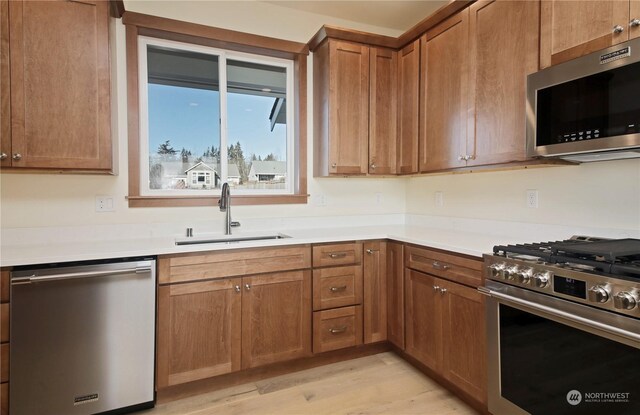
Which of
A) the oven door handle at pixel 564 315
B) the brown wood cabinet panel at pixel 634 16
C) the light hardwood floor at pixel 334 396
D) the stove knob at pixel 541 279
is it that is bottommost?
the light hardwood floor at pixel 334 396

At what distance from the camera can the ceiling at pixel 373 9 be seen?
2789 mm

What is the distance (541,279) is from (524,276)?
7 centimetres

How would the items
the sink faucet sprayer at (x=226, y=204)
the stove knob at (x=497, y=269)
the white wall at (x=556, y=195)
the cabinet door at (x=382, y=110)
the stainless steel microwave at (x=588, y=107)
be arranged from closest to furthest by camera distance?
the stainless steel microwave at (x=588, y=107)
the stove knob at (x=497, y=269)
the white wall at (x=556, y=195)
the sink faucet sprayer at (x=226, y=204)
the cabinet door at (x=382, y=110)

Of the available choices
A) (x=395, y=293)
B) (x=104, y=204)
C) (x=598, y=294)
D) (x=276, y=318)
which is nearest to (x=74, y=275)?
(x=104, y=204)

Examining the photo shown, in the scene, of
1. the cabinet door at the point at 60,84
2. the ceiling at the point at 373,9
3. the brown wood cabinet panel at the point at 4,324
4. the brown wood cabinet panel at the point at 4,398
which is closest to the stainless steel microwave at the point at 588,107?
the ceiling at the point at 373,9

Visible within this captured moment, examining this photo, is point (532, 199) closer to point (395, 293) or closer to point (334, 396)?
point (395, 293)

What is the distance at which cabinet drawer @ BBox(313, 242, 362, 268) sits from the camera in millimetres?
2342

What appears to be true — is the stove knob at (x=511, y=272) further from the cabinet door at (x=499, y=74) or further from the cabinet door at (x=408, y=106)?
the cabinet door at (x=408, y=106)

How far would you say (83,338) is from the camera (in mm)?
1748

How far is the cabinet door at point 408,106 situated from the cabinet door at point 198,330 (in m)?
1.61

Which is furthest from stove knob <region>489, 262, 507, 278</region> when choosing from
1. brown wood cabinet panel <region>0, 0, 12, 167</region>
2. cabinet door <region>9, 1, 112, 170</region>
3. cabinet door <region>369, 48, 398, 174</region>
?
brown wood cabinet panel <region>0, 0, 12, 167</region>

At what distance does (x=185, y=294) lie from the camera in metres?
1.99

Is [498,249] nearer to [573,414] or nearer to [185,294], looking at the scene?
[573,414]

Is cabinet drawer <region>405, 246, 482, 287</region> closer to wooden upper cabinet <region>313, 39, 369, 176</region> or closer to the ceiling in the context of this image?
wooden upper cabinet <region>313, 39, 369, 176</region>
